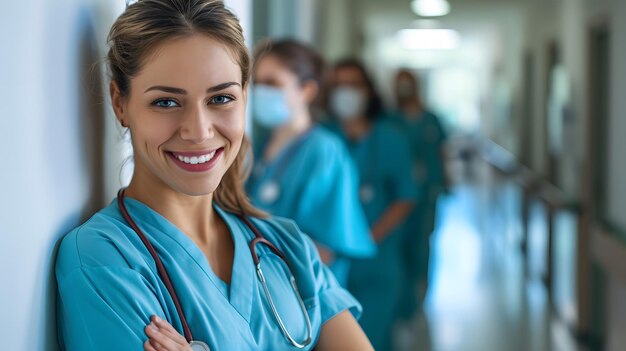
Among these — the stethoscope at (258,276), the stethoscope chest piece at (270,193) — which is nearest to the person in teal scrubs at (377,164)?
the stethoscope chest piece at (270,193)

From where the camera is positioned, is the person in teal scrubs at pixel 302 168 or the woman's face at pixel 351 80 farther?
the woman's face at pixel 351 80

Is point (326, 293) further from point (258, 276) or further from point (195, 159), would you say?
point (195, 159)

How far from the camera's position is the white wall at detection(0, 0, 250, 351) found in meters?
0.90

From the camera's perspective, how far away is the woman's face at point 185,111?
1110 millimetres

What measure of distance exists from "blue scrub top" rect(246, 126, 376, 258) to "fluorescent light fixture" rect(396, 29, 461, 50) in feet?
34.8

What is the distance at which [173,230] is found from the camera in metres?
1.19

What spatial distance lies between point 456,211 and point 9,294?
10.2 meters

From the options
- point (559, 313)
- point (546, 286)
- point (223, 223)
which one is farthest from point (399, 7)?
point (223, 223)

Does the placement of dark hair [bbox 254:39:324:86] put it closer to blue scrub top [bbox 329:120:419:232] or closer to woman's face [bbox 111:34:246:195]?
blue scrub top [bbox 329:120:419:232]

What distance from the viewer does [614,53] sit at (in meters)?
3.82

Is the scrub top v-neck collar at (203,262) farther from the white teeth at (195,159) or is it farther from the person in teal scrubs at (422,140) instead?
the person in teal scrubs at (422,140)

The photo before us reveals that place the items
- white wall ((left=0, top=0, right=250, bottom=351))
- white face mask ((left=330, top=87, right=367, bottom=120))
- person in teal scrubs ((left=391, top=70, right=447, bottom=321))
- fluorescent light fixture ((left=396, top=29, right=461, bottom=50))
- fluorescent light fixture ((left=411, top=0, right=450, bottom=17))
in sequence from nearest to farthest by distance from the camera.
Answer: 1. white wall ((left=0, top=0, right=250, bottom=351))
2. white face mask ((left=330, top=87, right=367, bottom=120))
3. person in teal scrubs ((left=391, top=70, right=447, bottom=321))
4. fluorescent light fixture ((left=411, top=0, right=450, bottom=17))
5. fluorescent light fixture ((left=396, top=29, right=461, bottom=50))

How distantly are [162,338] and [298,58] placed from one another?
1.69 m

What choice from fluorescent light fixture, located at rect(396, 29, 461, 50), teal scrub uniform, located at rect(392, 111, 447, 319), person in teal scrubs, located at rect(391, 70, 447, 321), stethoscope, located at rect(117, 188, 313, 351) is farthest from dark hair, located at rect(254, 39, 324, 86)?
fluorescent light fixture, located at rect(396, 29, 461, 50)
